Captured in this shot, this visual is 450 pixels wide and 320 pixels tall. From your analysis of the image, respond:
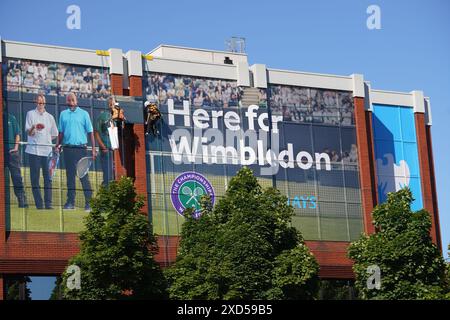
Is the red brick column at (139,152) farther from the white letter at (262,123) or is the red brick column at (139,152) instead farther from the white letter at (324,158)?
the white letter at (324,158)

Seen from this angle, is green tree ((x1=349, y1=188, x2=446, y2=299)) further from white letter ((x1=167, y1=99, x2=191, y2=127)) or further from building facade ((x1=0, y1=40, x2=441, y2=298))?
white letter ((x1=167, y1=99, x2=191, y2=127))

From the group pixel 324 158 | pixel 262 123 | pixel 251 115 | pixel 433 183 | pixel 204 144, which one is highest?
pixel 251 115

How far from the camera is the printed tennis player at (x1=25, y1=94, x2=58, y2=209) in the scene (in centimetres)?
6312

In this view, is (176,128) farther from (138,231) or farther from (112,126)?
(138,231)

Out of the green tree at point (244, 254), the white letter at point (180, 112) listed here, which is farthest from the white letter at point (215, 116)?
the green tree at point (244, 254)

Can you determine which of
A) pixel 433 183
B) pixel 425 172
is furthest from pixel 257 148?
pixel 433 183

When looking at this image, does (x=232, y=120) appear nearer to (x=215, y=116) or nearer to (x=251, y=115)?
(x=215, y=116)

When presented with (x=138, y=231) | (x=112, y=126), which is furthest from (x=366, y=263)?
(x=112, y=126)

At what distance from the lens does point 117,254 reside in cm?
5428

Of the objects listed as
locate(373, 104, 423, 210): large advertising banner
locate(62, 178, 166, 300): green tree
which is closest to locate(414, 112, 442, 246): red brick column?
locate(373, 104, 423, 210): large advertising banner

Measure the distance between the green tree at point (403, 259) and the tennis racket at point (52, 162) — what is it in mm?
17959

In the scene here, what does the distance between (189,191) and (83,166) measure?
6983 mm

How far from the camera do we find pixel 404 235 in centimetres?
5816

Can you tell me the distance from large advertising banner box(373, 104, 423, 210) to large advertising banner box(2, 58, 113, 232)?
20.1 meters
